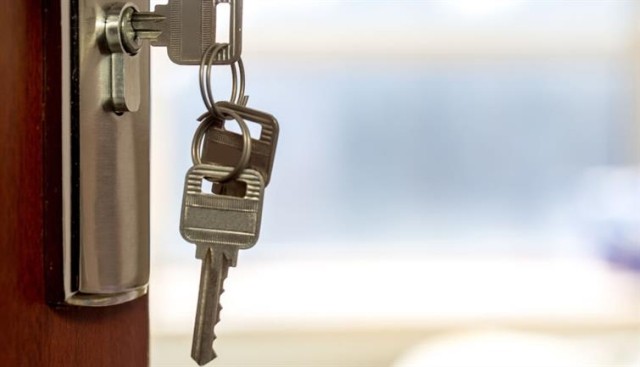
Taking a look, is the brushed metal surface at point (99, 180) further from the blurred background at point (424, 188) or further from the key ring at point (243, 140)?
the blurred background at point (424, 188)

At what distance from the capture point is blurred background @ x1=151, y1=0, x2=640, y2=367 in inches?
28.8

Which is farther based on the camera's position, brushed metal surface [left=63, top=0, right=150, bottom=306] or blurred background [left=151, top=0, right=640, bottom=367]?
blurred background [left=151, top=0, right=640, bottom=367]

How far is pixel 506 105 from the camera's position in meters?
0.79

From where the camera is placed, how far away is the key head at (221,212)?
12.4 inches

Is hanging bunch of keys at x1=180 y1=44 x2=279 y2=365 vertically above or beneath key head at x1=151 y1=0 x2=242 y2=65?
beneath

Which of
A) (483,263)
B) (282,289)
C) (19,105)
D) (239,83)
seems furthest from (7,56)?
(483,263)

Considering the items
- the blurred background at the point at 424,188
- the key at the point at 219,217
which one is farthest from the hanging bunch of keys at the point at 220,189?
the blurred background at the point at 424,188

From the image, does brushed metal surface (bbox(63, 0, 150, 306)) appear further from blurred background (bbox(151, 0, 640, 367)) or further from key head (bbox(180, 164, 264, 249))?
blurred background (bbox(151, 0, 640, 367))

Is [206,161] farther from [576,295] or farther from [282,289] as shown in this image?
[576,295]

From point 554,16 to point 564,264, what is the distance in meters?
0.28

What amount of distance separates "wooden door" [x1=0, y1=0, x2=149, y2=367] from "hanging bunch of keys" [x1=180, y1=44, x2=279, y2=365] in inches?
2.3

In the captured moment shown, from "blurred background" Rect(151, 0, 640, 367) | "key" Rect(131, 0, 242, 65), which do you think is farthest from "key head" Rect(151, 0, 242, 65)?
"blurred background" Rect(151, 0, 640, 367)

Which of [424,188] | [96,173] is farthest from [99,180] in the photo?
[424,188]

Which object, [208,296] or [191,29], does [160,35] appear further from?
[208,296]
